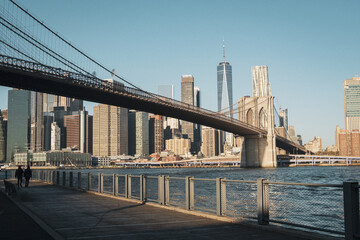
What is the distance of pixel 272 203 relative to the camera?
2252 cm

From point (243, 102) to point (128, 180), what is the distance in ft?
382

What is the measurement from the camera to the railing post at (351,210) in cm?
790

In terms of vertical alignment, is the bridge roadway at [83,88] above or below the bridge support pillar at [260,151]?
above

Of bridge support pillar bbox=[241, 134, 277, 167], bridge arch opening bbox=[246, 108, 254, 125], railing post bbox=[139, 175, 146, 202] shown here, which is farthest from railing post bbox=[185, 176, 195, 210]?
bridge arch opening bbox=[246, 108, 254, 125]

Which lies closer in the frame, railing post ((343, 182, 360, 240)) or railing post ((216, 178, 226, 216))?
railing post ((343, 182, 360, 240))

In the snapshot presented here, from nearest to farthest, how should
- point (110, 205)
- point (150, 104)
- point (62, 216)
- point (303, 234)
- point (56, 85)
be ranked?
point (303, 234)
point (62, 216)
point (110, 205)
point (56, 85)
point (150, 104)

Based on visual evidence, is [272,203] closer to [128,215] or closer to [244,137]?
[128,215]

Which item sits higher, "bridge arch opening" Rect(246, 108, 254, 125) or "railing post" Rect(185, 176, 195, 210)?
"bridge arch opening" Rect(246, 108, 254, 125)

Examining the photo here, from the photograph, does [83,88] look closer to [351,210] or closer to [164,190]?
[164,190]

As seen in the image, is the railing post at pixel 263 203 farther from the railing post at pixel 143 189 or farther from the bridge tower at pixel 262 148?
the bridge tower at pixel 262 148

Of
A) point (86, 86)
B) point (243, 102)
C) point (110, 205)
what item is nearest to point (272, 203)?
point (110, 205)

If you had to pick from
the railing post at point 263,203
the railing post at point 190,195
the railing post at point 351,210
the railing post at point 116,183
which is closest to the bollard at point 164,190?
the railing post at point 190,195

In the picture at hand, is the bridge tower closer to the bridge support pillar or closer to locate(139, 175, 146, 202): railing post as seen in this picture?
the bridge support pillar

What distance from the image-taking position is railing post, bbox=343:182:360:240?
790cm
